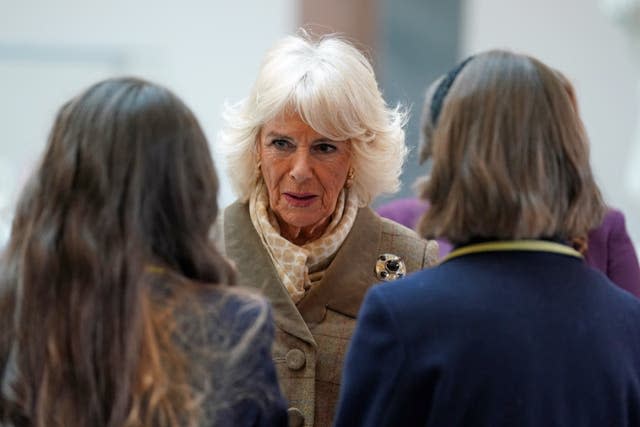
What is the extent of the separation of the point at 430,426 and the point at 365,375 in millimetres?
157

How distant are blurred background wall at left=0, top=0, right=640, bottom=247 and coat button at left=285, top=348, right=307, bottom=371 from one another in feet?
13.6

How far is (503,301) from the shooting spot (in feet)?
8.13

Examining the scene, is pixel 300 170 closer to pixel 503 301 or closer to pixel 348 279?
pixel 348 279

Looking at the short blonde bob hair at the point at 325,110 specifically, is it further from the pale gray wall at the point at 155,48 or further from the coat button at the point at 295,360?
the pale gray wall at the point at 155,48

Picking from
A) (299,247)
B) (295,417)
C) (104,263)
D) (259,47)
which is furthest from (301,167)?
(259,47)

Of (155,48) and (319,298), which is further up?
(319,298)

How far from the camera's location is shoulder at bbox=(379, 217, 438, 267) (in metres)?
3.56

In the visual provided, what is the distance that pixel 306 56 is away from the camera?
11.6 ft

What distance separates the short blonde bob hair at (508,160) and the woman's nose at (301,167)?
3.03 feet

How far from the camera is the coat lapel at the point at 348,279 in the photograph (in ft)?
11.3

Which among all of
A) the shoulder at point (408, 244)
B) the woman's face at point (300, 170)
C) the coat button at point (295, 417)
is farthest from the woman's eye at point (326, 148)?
the coat button at point (295, 417)

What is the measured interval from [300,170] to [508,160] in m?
1.07

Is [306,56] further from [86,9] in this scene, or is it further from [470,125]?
[86,9]

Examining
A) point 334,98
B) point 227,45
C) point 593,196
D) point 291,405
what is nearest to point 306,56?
point 334,98
